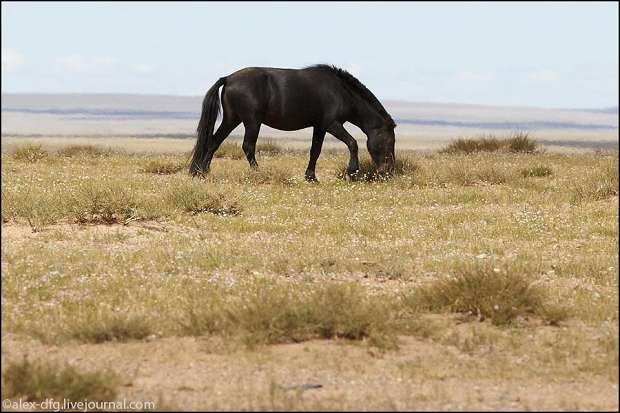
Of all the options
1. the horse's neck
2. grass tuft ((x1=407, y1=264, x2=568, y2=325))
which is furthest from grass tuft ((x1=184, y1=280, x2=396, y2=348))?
the horse's neck

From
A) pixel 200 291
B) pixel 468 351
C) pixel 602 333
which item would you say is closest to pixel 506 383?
pixel 468 351

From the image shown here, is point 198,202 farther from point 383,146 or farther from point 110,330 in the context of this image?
point 110,330

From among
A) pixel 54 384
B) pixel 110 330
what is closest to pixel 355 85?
pixel 110 330

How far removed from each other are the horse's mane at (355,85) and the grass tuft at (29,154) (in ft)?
26.0

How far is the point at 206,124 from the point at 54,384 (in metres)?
13.1

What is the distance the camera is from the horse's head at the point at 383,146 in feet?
65.2

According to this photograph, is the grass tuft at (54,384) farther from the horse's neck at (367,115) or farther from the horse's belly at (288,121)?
the horse's neck at (367,115)

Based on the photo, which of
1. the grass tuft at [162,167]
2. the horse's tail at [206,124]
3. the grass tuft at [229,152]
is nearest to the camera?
the horse's tail at [206,124]

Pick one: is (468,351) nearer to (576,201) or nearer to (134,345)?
(134,345)

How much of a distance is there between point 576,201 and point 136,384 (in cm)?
1102

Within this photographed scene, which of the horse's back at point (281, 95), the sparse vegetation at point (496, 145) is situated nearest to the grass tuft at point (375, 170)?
the horse's back at point (281, 95)

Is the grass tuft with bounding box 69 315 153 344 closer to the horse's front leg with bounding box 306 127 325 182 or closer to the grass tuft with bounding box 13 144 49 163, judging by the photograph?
the horse's front leg with bounding box 306 127 325 182

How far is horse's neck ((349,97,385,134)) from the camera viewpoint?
65.3ft

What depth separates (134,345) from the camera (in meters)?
7.82
